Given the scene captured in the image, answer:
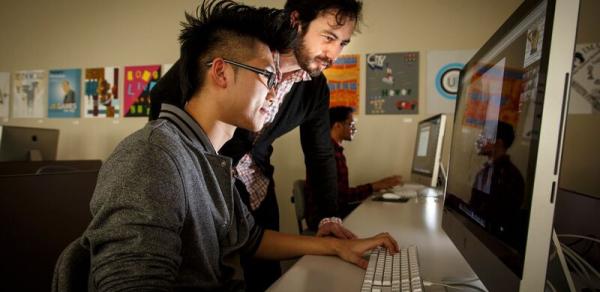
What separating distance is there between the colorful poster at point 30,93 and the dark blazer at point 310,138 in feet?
9.80

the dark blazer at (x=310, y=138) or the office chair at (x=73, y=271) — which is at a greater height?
the dark blazer at (x=310, y=138)

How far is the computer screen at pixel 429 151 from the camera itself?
6.40 ft

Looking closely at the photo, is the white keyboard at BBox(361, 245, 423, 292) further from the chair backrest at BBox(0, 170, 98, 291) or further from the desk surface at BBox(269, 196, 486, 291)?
the chair backrest at BBox(0, 170, 98, 291)

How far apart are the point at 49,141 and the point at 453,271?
2605mm

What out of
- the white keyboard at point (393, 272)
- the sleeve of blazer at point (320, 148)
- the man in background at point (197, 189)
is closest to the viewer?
the man in background at point (197, 189)

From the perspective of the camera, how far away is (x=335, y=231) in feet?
3.69

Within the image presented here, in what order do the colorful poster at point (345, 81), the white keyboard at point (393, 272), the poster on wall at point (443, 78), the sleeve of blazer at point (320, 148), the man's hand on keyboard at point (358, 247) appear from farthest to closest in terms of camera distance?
the colorful poster at point (345, 81) < the poster on wall at point (443, 78) < the sleeve of blazer at point (320, 148) < the man's hand on keyboard at point (358, 247) < the white keyboard at point (393, 272)

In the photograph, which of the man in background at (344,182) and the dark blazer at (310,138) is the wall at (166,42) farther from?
the dark blazer at (310,138)

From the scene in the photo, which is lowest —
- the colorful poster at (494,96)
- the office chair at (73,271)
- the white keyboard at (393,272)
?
the white keyboard at (393,272)

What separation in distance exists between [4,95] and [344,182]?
3.52 m

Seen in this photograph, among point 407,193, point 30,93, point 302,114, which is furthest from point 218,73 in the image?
point 30,93

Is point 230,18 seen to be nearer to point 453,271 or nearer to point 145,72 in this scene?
point 453,271

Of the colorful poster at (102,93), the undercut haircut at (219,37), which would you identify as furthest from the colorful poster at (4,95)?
the undercut haircut at (219,37)

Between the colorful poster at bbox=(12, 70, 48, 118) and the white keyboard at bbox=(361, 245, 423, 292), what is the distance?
3.85 metres
